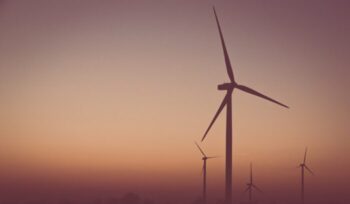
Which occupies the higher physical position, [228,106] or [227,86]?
[227,86]

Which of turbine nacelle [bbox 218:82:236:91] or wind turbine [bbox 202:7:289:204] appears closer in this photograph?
wind turbine [bbox 202:7:289:204]

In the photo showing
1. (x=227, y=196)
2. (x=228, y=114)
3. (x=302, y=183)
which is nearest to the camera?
(x=227, y=196)

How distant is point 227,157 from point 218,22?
2095 centimetres

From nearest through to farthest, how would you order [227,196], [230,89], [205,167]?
[227,196] → [230,89] → [205,167]

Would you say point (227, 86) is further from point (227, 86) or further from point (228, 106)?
point (228, 106)

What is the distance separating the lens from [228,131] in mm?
60625

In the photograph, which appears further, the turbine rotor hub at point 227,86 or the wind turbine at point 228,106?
the turbine rotor hub at point 227,86

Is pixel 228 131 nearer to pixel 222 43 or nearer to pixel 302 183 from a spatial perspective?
pixel 222 43

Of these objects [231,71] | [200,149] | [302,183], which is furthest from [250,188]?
[231,71]

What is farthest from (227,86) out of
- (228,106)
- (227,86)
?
(228,106)

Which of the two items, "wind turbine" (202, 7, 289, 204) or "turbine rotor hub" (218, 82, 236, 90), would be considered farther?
"turbine rotor hub" (218, 82, 236, 90)

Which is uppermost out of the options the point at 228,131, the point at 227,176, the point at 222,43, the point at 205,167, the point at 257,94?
the point at 222,43

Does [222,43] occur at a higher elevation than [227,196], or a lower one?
higher

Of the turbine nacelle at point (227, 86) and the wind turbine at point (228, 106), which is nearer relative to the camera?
the wind turbine at point (228, 106)
